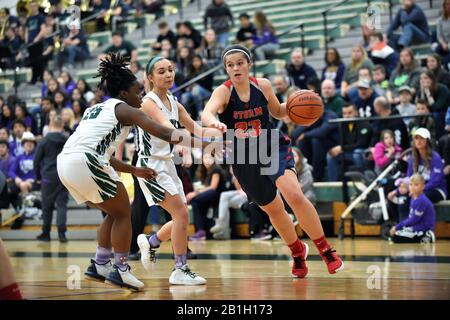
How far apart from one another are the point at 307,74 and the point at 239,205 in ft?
8.50

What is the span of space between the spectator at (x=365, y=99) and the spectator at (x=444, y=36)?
1182 millimetres

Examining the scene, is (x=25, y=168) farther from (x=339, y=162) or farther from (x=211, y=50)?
(x=339, y=162)

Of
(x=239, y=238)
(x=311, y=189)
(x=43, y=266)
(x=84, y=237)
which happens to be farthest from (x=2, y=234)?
(x=43, y=266)

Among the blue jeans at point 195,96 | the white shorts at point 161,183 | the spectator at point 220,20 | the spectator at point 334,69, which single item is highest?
the spectator at point 220,20

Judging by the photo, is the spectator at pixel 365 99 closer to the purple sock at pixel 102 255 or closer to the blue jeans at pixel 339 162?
the blue jeans at pixel 339 162

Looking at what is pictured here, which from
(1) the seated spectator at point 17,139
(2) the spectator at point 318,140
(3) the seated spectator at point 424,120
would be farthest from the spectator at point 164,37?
(3) the seated spectator at point 424,120

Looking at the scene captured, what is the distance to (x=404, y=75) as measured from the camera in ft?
41.5

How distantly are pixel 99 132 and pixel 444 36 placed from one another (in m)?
8.19

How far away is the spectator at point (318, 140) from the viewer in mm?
12562

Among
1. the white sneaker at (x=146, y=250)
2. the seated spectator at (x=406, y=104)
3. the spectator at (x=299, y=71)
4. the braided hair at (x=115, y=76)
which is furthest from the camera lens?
the spectator at (x=299, y=71)

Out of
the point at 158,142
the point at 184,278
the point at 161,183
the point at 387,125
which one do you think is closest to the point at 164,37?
the point at 387,125

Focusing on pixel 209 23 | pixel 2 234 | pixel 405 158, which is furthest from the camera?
pixel 209 23

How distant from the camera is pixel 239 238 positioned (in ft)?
42.7
